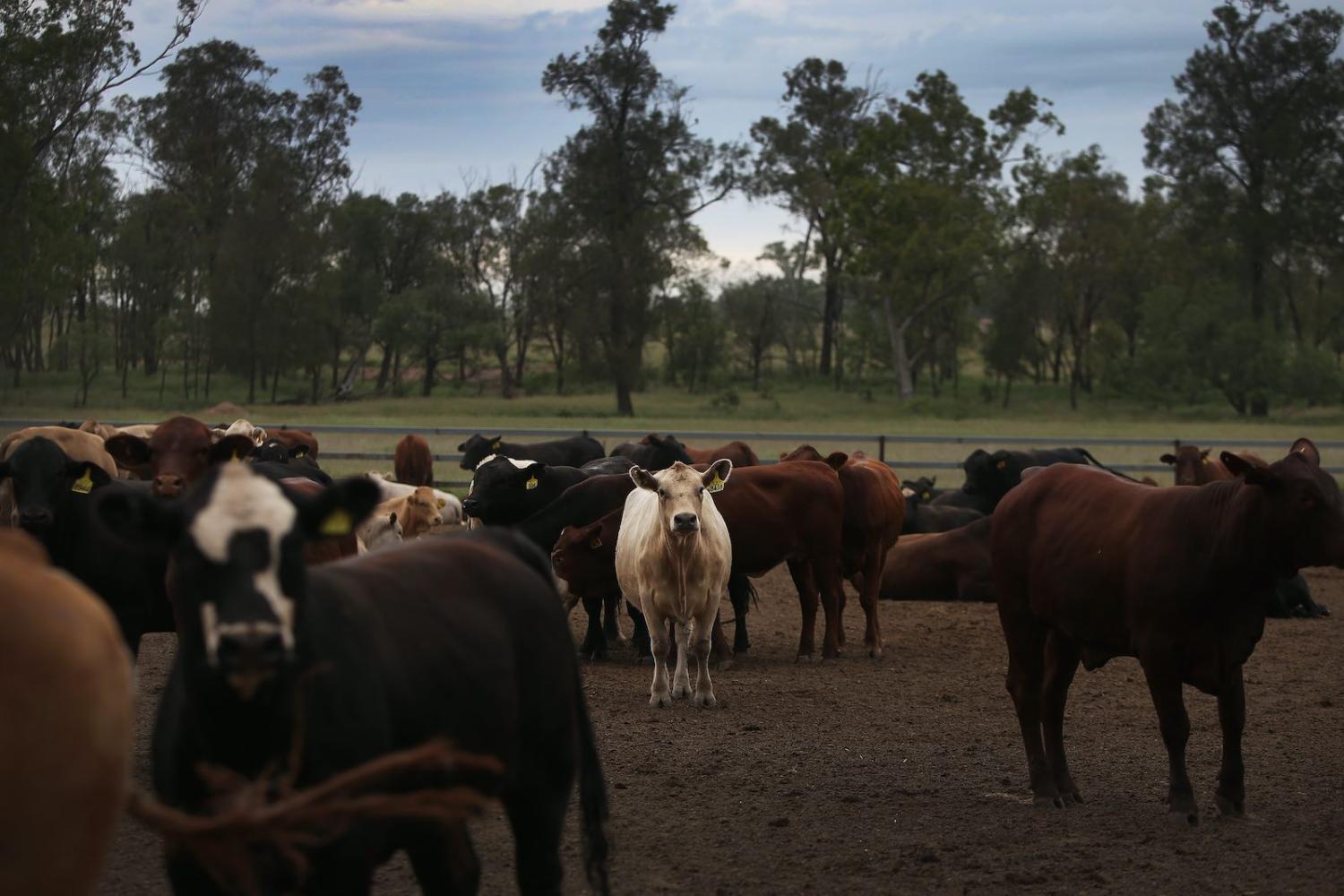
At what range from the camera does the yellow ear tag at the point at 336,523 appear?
11.2ft

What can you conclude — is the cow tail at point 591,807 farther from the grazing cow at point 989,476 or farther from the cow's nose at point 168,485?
the grazing cow at point 989,476

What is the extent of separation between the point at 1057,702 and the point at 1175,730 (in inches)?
27.7

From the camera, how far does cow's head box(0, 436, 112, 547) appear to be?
303 inches

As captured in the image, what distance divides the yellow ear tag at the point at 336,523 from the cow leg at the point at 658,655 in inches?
246

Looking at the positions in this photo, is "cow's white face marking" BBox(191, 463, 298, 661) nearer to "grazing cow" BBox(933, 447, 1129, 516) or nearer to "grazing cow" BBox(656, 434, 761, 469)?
"grazing cow" BBox(656, 434, 761, 469)

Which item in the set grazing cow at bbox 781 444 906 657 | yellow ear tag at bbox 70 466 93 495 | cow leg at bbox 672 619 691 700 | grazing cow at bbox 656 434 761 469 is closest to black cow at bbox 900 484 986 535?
grazing cow at bbox 656 434 761 469

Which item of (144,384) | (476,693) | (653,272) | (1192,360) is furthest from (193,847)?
(144,384)

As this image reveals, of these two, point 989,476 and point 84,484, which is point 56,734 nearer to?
point 84,484

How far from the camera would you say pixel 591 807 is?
4.79m

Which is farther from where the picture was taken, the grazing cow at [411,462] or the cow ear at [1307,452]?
the grazing cow at [411,462]

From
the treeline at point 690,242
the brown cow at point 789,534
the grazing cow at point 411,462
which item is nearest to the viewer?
the brown cow at point 789,534

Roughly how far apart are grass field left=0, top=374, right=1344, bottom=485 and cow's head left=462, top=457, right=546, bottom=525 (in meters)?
17.0

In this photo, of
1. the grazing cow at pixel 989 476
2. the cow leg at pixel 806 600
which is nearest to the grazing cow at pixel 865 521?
the cow leg at pixel 806 600

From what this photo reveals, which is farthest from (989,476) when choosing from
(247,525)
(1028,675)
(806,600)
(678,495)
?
(247,525)
